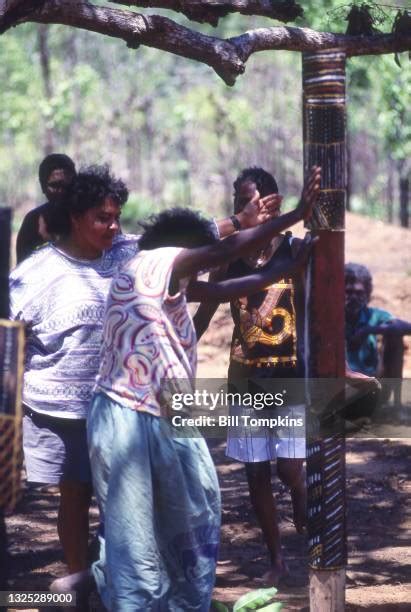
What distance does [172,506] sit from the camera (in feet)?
11.2

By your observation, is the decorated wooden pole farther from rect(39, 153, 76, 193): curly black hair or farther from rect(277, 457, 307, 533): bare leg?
rect(39, 153, 76, 193): curly black hair

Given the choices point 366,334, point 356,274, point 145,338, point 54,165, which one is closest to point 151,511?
point 145,338

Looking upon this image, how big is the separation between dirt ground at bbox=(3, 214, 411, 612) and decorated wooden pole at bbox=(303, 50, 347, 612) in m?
0.78

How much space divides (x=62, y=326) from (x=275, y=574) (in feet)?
5.00

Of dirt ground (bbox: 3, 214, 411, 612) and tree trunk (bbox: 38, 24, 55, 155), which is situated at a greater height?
tree trunk (bbox: 38, 24, 55, 155)

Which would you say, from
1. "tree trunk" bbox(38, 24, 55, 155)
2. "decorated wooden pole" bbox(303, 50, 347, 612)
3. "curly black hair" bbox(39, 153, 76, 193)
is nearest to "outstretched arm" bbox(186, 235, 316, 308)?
"decorated wooden pole" bbox(303, 50, 347, 612)

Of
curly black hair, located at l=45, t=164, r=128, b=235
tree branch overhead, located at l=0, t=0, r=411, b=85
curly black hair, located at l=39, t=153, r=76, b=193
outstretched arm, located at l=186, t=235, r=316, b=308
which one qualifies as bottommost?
outstretched arm, located at l=186, t=235, r=316, b=308

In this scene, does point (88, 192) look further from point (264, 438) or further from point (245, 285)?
point (264, 438)

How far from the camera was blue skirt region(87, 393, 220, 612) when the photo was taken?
10.9 ft

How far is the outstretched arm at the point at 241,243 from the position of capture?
3.38 meters

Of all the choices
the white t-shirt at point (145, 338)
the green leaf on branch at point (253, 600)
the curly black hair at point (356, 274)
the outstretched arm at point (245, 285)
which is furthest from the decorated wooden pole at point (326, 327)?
the curly black hair at point (356, 274)

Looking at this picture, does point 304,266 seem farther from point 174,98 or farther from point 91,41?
point 174,98

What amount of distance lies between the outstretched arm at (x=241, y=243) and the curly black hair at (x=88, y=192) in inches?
30.5

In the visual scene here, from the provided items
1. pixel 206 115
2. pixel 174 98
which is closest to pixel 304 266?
pixel 206 115
